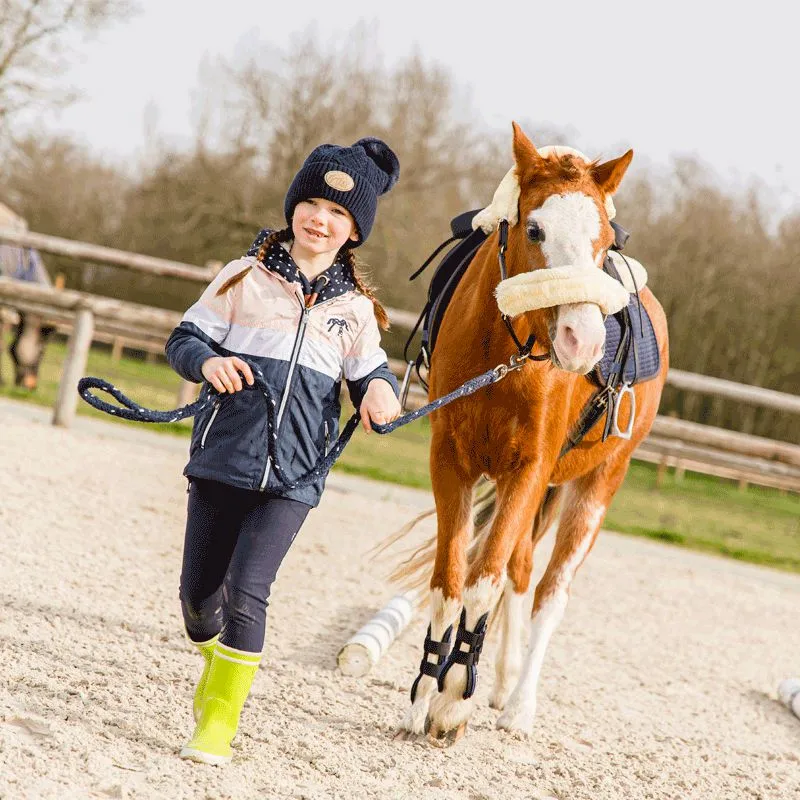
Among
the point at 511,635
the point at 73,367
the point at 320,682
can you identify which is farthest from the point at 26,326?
the point at 511,635

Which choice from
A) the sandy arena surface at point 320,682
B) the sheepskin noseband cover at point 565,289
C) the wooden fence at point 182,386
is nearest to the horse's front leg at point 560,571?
the sandy arena surface at point 320,682

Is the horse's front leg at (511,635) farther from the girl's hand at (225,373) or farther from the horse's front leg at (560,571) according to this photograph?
the girl's hand at (225,373)

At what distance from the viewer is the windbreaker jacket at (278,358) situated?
99.7 inches

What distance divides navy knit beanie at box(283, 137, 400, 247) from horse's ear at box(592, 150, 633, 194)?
2.03 feet

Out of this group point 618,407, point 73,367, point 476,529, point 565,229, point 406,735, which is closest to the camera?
point 565,229

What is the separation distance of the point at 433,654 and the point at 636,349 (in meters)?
1.43

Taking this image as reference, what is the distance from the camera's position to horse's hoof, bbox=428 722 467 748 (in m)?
3.13

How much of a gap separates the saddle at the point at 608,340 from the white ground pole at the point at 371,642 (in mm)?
968

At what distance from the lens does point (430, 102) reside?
2309 centimetres

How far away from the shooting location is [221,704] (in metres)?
2.56

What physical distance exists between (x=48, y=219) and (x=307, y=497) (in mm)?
28938

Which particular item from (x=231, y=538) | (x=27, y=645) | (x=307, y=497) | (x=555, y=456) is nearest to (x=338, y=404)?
(x=307, y=497)

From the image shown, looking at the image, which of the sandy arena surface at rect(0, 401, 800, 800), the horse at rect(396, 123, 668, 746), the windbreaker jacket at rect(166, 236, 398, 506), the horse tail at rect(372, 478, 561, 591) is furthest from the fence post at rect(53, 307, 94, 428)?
the windbreaker jacket at rect(166, 236, 398, 506)

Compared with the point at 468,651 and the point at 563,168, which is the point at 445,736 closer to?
the point at 468,651
